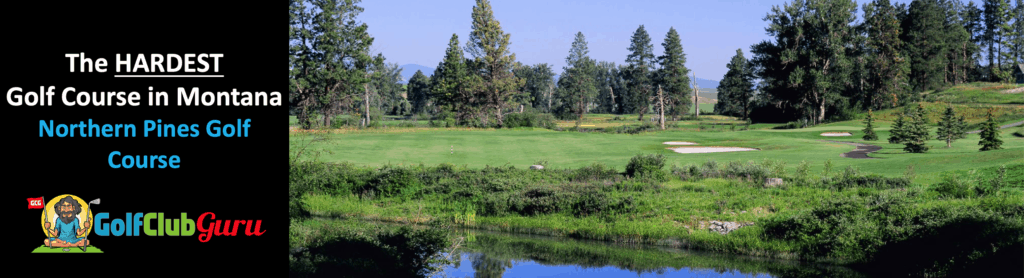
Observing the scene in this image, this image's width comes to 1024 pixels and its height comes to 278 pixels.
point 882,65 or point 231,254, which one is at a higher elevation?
point 882,65

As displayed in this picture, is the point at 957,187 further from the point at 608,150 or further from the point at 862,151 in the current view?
the point at 608,150

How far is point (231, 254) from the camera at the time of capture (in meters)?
9.77

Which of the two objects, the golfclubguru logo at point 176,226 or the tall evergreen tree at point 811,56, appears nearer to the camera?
the golfclubguru logo at point 176,226

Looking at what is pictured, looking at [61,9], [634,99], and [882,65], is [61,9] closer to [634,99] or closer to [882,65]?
[882,65]

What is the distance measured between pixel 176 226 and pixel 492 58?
7225cm

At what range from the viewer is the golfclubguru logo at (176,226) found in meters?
9.79

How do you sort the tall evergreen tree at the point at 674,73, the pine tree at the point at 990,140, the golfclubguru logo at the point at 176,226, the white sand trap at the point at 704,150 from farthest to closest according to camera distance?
the tall evergreen tree at the point at 674,73
the white sand trap at the point at 704,150
the pine tree at the point at 990,140
the golfclubguru logo at the point at 176,226

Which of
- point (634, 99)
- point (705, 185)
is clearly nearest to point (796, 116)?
point (634, 99)

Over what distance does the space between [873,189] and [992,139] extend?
43.3ft

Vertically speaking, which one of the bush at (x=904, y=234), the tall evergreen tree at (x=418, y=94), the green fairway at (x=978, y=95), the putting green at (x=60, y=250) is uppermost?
the tall evergreen tree at (x=418, y=94)

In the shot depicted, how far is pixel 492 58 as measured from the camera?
8150 centimetres

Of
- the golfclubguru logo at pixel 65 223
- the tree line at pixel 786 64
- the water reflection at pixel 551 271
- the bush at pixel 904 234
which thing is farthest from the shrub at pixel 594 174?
the tree line at pixel 786 64

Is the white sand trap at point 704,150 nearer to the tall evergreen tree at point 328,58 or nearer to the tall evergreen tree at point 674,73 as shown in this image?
the tall evergreen tree at point 328,58

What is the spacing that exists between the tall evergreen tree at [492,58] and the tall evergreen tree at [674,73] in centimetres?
3239
